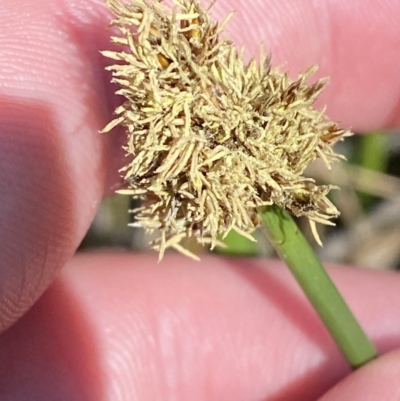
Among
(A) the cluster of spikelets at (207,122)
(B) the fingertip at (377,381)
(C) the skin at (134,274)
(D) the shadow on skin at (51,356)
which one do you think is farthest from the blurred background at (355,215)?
(A) the cluster of spikelets at (207,122)

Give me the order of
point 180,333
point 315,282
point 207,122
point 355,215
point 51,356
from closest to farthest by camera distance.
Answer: point 207,122
point 315,282
point 51,356
point 180,333
point 355,215

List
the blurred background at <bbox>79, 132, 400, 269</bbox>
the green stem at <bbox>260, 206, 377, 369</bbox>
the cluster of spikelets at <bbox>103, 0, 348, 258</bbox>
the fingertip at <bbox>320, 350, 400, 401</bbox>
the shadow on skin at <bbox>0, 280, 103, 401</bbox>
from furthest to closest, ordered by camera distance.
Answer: the blurred background at <bbox>79, 132, 400, 269</bbox>
the shadow on skin at <bbox>0, 280, 103, 401</bbox>
the fingertip at <bbox>320, 350, 400, 401</bbox>
the green stem at <bbox>260, 206, 377, 369</bbox>
the cluster of spikelets at <bbox>103, 0, 348, 258</bbox>

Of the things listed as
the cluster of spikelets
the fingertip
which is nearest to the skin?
the fingertip

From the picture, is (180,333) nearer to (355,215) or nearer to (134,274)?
(134,274)

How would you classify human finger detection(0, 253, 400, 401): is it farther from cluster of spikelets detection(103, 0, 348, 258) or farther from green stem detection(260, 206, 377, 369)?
cluster of spikelets detection(103, 0, 348, 258)

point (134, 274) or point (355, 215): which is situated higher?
point (355, 215)

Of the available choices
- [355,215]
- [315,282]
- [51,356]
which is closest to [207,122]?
[315,282]
